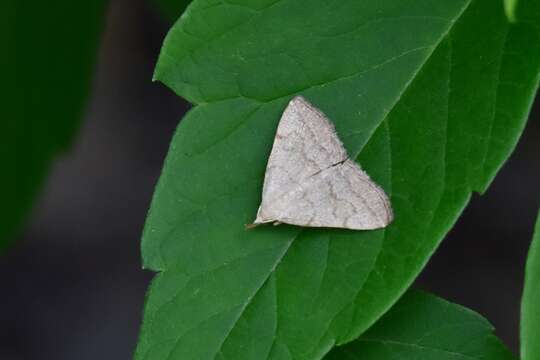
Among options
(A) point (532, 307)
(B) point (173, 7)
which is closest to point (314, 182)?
(A) point (532, 307)

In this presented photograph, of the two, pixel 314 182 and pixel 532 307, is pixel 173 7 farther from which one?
pixel 532 307

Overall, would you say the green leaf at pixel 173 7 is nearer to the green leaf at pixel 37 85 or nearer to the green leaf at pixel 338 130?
the green leaf at pixel 37 85

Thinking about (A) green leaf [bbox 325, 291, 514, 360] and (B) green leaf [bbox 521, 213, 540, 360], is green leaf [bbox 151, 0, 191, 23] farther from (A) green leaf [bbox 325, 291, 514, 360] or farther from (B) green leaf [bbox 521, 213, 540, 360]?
(B) green leaf [bbox 521, 213, 540, 360]

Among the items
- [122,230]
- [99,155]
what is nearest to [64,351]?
[122,230]

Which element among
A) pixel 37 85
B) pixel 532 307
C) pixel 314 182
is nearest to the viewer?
pixel 532 307

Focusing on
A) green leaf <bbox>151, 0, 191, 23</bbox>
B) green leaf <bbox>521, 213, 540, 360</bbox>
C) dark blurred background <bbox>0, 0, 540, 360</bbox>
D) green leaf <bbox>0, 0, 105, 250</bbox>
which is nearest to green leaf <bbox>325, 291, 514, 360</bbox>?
green leaf <bbox>521, 213, 540, 360</bbox>
